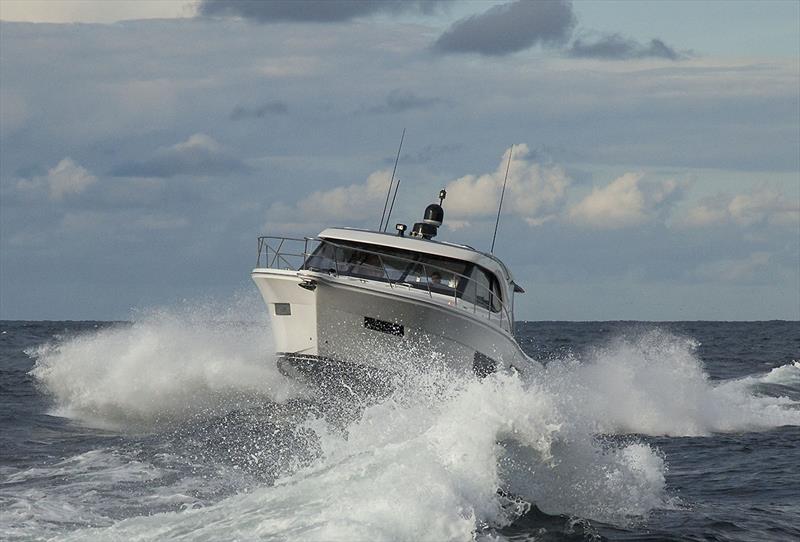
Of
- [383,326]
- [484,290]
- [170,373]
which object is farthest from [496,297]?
[170,373]

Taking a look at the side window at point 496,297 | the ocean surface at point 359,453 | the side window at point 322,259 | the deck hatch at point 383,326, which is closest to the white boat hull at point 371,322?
the deck hatch at point 383,326

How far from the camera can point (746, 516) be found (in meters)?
12.0

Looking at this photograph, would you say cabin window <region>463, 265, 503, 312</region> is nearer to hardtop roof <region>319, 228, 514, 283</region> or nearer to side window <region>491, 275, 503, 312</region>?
side window <region>491, 275, 503, 312</region>

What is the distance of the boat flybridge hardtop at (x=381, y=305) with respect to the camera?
54.0 feet

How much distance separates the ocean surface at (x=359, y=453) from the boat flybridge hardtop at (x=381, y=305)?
A: 578 mm

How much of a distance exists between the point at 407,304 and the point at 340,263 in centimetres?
163

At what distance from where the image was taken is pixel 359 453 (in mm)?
10531

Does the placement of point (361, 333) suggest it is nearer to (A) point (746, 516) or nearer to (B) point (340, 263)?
(B) point (340, 263)

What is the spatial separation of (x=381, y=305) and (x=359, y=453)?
6009mm

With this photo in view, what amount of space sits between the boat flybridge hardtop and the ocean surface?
0.58 meters

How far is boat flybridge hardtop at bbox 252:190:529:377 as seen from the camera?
54.0ft

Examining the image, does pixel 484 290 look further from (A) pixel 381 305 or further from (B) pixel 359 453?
(B) pixel 359 453

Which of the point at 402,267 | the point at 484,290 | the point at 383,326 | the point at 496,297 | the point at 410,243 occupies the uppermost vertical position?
the point at 410,243

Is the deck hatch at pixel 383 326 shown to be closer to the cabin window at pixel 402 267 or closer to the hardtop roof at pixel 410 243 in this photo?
the cabin window at pixel 402 267
